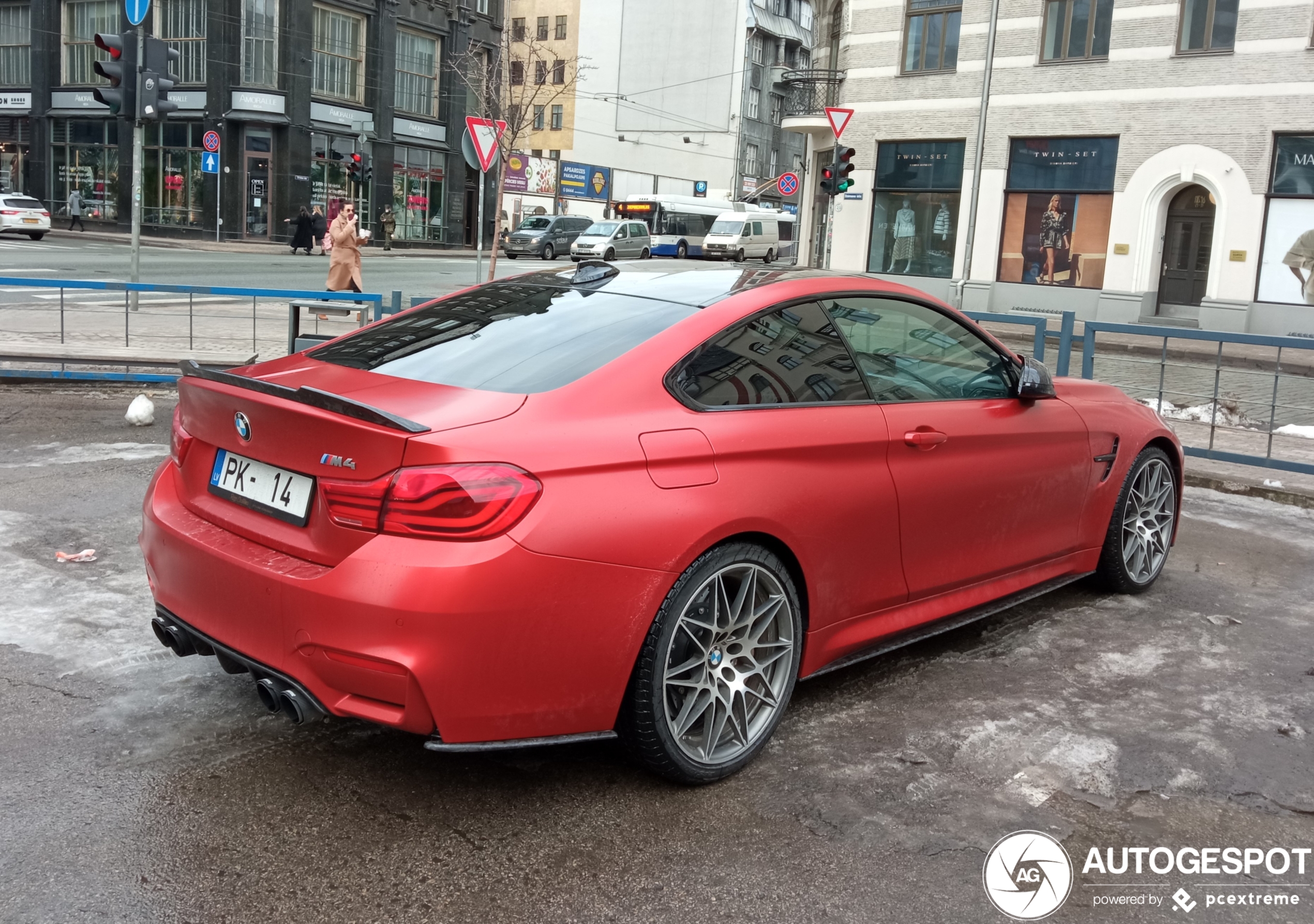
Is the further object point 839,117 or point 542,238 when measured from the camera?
point 542,238

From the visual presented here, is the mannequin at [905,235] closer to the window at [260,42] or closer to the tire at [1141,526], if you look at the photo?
the tire at [1141,526]

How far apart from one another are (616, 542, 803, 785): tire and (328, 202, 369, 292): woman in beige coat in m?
15.7

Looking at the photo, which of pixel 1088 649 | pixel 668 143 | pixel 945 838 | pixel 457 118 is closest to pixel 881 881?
pixel 945 838

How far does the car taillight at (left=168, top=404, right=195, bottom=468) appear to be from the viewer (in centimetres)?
360

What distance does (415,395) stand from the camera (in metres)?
3.26

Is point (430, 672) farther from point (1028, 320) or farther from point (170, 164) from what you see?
point (170, 164)

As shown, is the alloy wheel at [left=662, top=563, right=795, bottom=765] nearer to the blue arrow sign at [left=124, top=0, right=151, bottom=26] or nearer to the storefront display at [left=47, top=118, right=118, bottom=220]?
the blue arrow sign at [left=124, top=0, right=151, bottom=26]

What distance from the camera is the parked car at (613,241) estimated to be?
4469cm

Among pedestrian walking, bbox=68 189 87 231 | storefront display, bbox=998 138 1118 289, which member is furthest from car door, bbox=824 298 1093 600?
pedestrian walking, bbox=68 189 87 231

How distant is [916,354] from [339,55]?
4539 cm

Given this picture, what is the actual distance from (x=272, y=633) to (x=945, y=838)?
1866 mm

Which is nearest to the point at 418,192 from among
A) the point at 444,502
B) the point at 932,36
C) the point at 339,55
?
the point at 339,55

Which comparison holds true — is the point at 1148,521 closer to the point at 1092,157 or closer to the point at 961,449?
the point at 961,449

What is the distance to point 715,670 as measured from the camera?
11.2 ft
